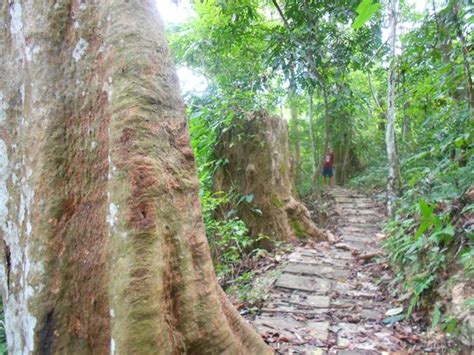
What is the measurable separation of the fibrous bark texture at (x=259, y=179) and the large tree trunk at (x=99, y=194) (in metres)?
4.01

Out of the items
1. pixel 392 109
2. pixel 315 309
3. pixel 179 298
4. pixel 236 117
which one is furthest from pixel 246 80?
pixel 179 298

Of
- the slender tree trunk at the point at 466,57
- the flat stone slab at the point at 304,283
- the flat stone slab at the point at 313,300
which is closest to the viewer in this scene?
the slender tree trunk at the point at 466,57

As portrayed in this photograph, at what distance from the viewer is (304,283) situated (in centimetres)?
454

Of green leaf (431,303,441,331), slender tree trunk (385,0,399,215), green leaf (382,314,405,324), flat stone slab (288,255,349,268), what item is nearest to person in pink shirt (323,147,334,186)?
slender tree trunk (385,0,399,215)

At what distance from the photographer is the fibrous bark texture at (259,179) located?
646 cm

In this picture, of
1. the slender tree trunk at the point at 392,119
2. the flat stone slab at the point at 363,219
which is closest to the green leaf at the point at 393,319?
the slender tree trunk at the point at 392,119

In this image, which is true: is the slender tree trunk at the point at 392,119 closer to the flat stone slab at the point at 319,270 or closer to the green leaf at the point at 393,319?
the flat stone slab at the point at 319,270

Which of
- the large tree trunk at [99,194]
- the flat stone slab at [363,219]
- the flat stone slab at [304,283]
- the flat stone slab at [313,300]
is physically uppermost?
the large tree trunk at [99,194]

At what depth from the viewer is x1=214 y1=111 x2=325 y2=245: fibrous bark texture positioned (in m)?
6.46

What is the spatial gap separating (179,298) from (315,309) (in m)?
2.10

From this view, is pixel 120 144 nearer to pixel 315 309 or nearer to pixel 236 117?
pixel 315 309

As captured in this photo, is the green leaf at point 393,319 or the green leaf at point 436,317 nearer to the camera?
the green leaf at point 436,317

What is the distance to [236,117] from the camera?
6.54 meters

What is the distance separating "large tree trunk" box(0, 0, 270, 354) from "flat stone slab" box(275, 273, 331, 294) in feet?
6.74
